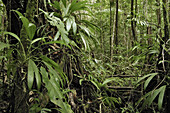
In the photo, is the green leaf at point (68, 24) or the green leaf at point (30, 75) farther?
the green leaf at point (68, 24)

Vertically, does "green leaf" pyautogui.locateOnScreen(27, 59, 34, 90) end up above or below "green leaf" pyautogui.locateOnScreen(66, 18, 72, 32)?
below

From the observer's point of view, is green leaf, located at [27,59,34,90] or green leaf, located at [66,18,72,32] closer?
green leaf, located at [27,59,34,90]

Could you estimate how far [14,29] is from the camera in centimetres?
163

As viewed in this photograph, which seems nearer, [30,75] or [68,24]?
[30,75]

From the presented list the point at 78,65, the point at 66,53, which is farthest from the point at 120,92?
the point at 66,53

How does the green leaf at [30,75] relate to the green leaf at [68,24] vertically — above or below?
below

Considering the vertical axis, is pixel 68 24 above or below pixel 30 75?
above

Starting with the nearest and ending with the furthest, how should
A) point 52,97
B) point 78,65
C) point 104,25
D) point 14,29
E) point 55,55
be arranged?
point 52,97
point 14,29
point 55,55
point 78,65
point 104,25

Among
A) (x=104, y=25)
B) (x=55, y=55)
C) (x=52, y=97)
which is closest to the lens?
(x=52, y=97)

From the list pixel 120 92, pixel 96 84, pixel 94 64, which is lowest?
pixel 120 92

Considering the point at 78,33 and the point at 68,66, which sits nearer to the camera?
the point at 68,66

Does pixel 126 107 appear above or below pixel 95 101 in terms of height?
below

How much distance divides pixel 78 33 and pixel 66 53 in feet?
1.22

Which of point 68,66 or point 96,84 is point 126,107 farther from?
point 68,66
